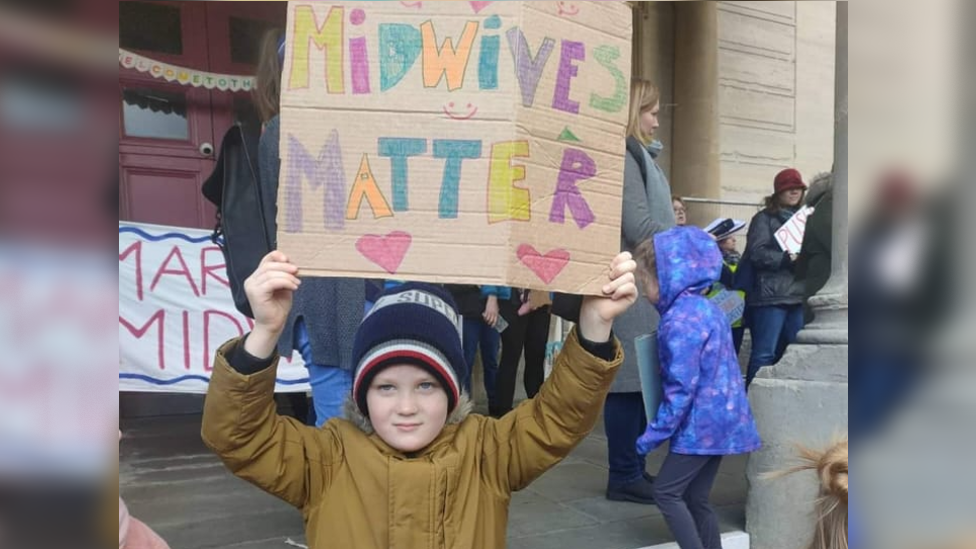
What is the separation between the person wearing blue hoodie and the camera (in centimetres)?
291

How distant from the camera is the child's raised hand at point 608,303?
181 centimetres

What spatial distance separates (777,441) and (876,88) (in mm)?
2686

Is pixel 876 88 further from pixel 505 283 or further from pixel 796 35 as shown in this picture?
pixel 796 35

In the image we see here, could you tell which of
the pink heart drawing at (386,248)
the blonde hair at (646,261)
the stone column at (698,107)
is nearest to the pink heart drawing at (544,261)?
the pink heart drawing at (386,248)

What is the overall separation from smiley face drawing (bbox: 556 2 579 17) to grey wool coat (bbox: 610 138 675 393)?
1635 mm

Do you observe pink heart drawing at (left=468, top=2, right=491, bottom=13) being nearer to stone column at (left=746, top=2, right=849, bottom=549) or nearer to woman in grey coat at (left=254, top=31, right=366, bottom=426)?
woman in grey coat at (left=254, top=31, right=366, bottom=426)

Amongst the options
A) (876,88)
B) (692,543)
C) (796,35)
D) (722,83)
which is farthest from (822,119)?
(876,88)

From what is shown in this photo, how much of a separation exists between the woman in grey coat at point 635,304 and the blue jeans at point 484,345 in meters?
1.16

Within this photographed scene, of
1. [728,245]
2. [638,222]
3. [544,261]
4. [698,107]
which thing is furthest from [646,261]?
[698,107]

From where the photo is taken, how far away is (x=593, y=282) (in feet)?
5.93

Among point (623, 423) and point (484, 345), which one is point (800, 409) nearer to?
point (623, 423)

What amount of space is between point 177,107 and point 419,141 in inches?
190

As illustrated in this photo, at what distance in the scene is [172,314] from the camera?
16.6ft

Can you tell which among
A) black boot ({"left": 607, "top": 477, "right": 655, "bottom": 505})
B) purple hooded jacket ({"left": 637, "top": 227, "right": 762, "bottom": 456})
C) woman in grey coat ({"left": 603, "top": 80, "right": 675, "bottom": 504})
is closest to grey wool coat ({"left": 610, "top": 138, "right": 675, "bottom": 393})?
woman in grey coat ({"left": 603, "top": 80, "right": 675, "bottom": 504})
